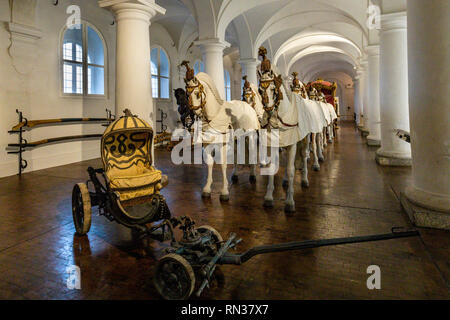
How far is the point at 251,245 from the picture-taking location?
3.08 m

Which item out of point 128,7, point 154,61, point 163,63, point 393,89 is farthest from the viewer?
point 163,63

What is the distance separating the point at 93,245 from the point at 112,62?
29.0ft

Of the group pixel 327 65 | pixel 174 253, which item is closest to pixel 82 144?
pixel 174 253

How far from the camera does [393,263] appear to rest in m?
2.62

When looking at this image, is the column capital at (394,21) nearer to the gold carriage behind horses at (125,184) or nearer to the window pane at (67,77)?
the gold carriage behind horses at (125,184)

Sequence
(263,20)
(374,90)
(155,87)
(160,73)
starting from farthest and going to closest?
(160,73), (155,87), (263,20), (374,90)

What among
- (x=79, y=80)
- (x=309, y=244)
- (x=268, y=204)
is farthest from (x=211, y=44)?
(x=309, y=244)

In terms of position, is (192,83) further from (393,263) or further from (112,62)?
(112,62)

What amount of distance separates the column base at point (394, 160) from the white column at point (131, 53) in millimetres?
5638

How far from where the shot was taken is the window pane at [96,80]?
32.8ft

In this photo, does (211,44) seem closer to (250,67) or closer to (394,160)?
(250,67)

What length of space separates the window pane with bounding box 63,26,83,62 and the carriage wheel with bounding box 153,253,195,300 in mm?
8935

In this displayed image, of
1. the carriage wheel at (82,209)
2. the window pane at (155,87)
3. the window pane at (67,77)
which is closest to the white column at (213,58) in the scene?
the window pane at (67,77)

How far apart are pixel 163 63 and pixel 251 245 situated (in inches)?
518
